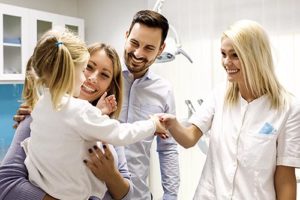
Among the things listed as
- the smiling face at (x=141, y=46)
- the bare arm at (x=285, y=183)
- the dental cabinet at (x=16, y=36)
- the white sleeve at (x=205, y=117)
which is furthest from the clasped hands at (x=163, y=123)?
the dental cabinet at (x=16, y=36)

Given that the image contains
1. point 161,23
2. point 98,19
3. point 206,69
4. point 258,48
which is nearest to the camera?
point 258,48

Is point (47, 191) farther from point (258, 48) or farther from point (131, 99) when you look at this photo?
point (258, 48)

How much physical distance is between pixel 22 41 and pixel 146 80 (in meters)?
1.59

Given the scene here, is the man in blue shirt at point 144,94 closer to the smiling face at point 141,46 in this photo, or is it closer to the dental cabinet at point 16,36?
the smiling face at point 141,46

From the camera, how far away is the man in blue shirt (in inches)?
63.0

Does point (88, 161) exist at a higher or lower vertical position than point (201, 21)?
lower

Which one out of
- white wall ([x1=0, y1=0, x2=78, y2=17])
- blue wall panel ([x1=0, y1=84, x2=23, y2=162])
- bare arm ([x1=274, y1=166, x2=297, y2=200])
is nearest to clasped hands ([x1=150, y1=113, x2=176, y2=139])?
bare arm ([x1=274, y1=166, x2=297, y2=200])

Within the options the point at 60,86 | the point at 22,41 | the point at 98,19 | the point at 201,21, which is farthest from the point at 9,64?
the point at 60,86

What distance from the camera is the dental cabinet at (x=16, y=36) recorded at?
275 centimetres

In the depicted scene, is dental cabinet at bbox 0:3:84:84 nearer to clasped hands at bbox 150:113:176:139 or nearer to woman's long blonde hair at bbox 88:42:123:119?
woman's long blonde hair at bbox 88:42:123:119

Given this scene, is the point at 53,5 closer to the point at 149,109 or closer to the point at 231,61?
the point at 149,109

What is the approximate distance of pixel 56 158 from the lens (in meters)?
1.06

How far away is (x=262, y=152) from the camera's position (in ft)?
4.19

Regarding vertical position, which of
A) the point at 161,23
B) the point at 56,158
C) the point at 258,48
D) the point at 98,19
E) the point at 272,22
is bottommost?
the point at 56,158
